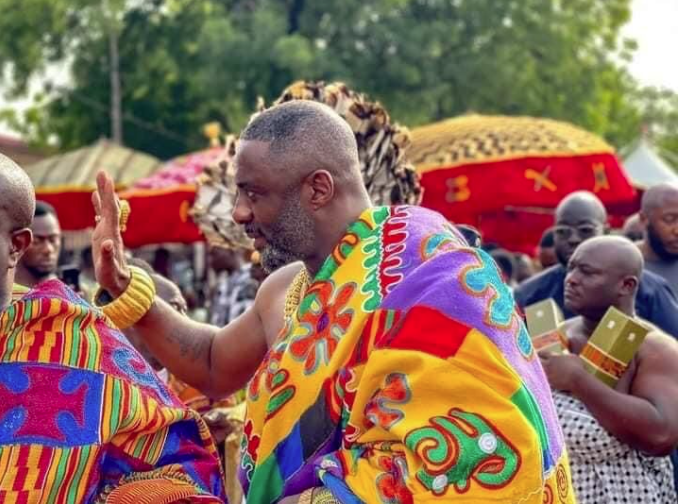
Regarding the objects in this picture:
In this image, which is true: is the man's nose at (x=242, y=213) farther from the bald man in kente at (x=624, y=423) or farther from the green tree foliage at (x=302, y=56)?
the green tree foliage at (x=302, y=56)

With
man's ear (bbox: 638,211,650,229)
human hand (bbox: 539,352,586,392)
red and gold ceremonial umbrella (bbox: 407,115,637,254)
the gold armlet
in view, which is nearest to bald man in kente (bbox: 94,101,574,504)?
the gold armlet

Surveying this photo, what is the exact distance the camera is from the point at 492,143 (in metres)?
10.5

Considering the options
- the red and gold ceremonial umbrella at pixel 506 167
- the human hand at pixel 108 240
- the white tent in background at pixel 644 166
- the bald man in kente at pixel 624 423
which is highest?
the human hand at pixel 108 240

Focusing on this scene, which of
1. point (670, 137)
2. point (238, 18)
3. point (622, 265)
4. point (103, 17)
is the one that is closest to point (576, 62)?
point (238, 18)

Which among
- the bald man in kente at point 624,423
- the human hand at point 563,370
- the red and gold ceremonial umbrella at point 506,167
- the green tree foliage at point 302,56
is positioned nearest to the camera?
the bald man in kente at point 624,423

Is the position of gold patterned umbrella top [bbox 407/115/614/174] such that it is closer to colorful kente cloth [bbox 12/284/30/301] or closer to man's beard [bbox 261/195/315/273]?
man's beard [bbox 261/195/315/273]

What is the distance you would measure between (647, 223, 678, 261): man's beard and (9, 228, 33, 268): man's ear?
4.80 meters

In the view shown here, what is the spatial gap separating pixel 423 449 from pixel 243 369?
1377mm

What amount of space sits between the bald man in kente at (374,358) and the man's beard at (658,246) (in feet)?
13.5

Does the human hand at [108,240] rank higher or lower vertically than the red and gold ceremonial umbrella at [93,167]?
higher

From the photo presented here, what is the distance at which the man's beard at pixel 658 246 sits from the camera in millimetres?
7547

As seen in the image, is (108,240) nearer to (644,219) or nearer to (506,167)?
(644,219)

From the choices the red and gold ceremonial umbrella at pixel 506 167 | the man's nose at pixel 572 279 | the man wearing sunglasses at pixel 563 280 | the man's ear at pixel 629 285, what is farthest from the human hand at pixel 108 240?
the red and gold ceremonial umbrella at pixel 506 167

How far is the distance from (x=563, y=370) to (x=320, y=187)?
5.96 feet
